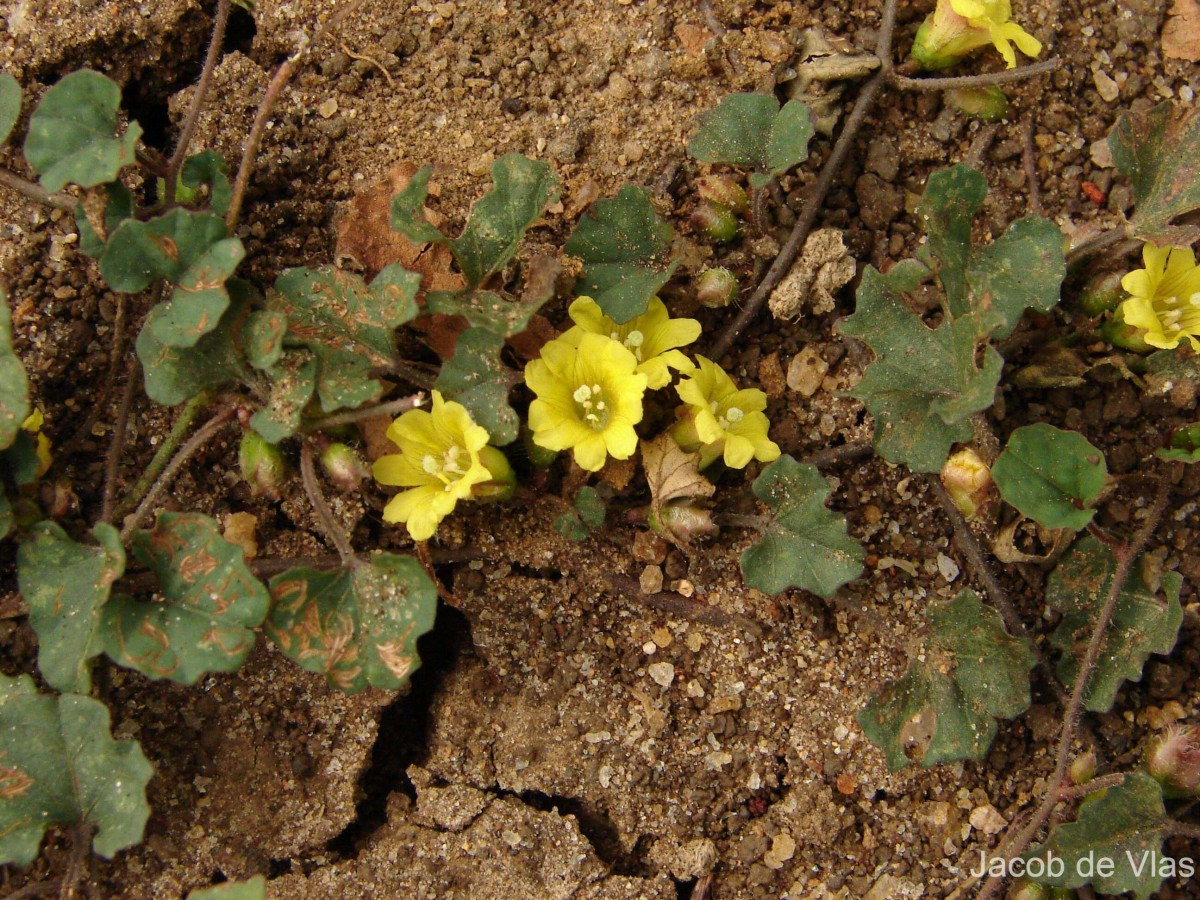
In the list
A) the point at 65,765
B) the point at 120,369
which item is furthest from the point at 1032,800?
the point at 120,369

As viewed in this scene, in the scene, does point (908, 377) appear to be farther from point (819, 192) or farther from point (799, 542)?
point (819, 192)

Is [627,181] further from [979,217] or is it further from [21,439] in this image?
[21,439]

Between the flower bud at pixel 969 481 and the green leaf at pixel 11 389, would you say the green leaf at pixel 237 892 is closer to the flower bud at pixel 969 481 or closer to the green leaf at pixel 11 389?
the green leaf at pixel 11 389

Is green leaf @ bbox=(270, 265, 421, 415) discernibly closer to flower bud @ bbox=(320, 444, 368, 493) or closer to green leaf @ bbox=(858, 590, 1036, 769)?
flower bud @ bbox=(320, 444, 368, 493)

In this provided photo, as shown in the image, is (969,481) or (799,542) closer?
(799,542)

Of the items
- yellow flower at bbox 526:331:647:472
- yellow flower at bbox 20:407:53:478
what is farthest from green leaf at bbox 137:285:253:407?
yellow flower at bbox 526:331:647:472

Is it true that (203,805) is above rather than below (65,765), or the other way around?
below

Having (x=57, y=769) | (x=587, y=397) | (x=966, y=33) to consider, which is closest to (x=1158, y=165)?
(x=966, y=33)
